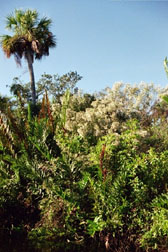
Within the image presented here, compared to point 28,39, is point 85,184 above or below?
below

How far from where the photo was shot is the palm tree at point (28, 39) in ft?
69.8

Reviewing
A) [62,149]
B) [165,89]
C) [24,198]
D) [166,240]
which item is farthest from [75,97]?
[165,89]

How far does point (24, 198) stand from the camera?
5.23 m

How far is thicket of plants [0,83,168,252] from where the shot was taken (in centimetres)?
445

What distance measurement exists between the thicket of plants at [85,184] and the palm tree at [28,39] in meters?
15.8

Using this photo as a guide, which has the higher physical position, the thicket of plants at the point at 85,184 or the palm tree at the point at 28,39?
the palm tree at the point at 28,39

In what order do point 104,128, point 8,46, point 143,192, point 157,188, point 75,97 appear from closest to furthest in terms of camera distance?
point 143,192
point 157,188
point 104,128
point 75,97
point 8,46

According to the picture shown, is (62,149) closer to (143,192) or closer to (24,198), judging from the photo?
(24,198)

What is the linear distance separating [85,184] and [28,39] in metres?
18.6

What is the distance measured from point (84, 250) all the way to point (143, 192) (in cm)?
134

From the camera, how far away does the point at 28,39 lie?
21.2 metres

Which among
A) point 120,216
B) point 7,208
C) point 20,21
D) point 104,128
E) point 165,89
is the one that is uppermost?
point 20,21

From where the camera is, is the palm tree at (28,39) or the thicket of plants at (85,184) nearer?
the thicket of plants at (85,184)

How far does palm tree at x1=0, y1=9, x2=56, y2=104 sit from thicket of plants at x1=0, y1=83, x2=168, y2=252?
15.8 meters
